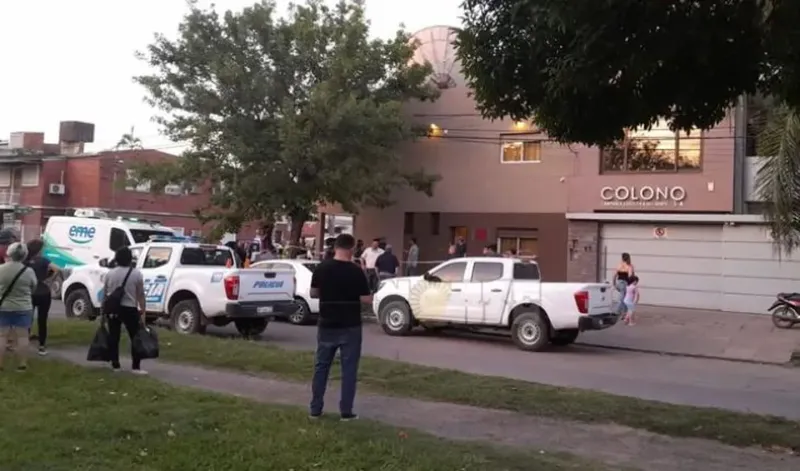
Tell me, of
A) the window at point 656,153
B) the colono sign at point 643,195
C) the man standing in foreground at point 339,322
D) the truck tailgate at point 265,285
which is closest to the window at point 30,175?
the window at point 656,153

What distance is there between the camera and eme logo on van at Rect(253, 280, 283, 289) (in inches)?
620

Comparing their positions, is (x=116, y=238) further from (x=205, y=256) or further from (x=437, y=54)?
(x=437, y=54)

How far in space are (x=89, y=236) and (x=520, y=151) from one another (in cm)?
1375

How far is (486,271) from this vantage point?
17.1 meters

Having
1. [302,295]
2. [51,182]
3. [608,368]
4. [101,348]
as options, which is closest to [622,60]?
[101,348]

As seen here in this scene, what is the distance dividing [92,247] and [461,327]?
11.4 m

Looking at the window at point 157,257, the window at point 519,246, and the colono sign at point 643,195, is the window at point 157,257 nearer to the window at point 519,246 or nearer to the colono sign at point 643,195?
the window at point 519,246

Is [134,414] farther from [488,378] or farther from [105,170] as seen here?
[105,170]

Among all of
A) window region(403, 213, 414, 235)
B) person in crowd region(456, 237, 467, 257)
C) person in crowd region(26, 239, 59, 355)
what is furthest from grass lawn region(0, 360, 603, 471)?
window region(403, 213, 414, 235)

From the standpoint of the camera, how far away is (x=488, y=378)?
11.0 m

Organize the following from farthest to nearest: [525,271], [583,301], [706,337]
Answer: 1. [706,337]
2. [525,271]
3. [583,301]

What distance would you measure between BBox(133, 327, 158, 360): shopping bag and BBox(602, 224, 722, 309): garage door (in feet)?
60.4

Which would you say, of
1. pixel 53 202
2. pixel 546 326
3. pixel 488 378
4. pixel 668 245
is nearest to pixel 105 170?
pixel 53 202

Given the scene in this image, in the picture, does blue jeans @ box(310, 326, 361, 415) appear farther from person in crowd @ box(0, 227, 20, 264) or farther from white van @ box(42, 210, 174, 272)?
white van @ box(42, 210, 174, 272)
